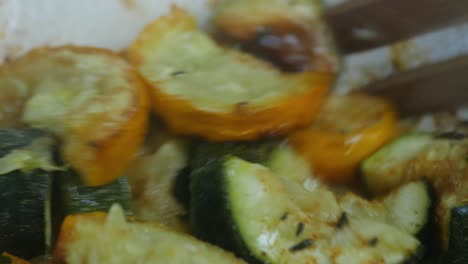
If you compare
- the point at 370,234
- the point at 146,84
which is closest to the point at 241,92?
the point at 146,84

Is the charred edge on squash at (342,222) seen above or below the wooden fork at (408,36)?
below

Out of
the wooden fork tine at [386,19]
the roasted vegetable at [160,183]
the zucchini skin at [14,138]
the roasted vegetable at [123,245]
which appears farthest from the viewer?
the wooden fork tine at [386,19]

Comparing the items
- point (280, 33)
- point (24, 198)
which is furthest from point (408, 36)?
point (24, 198)

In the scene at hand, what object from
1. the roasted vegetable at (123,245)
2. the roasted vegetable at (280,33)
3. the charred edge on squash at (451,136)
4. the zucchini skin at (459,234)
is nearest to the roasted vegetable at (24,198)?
the roasted vegetable at (123,245)

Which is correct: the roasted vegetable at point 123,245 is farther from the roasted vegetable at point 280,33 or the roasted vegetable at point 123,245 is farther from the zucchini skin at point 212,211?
the roasted vegetable at point 280,33

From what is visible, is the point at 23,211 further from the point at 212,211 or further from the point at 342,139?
the point at 342,139

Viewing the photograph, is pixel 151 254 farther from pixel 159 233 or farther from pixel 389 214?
pixel 389 214

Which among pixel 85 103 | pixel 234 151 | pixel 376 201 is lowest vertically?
pixel 376 201
